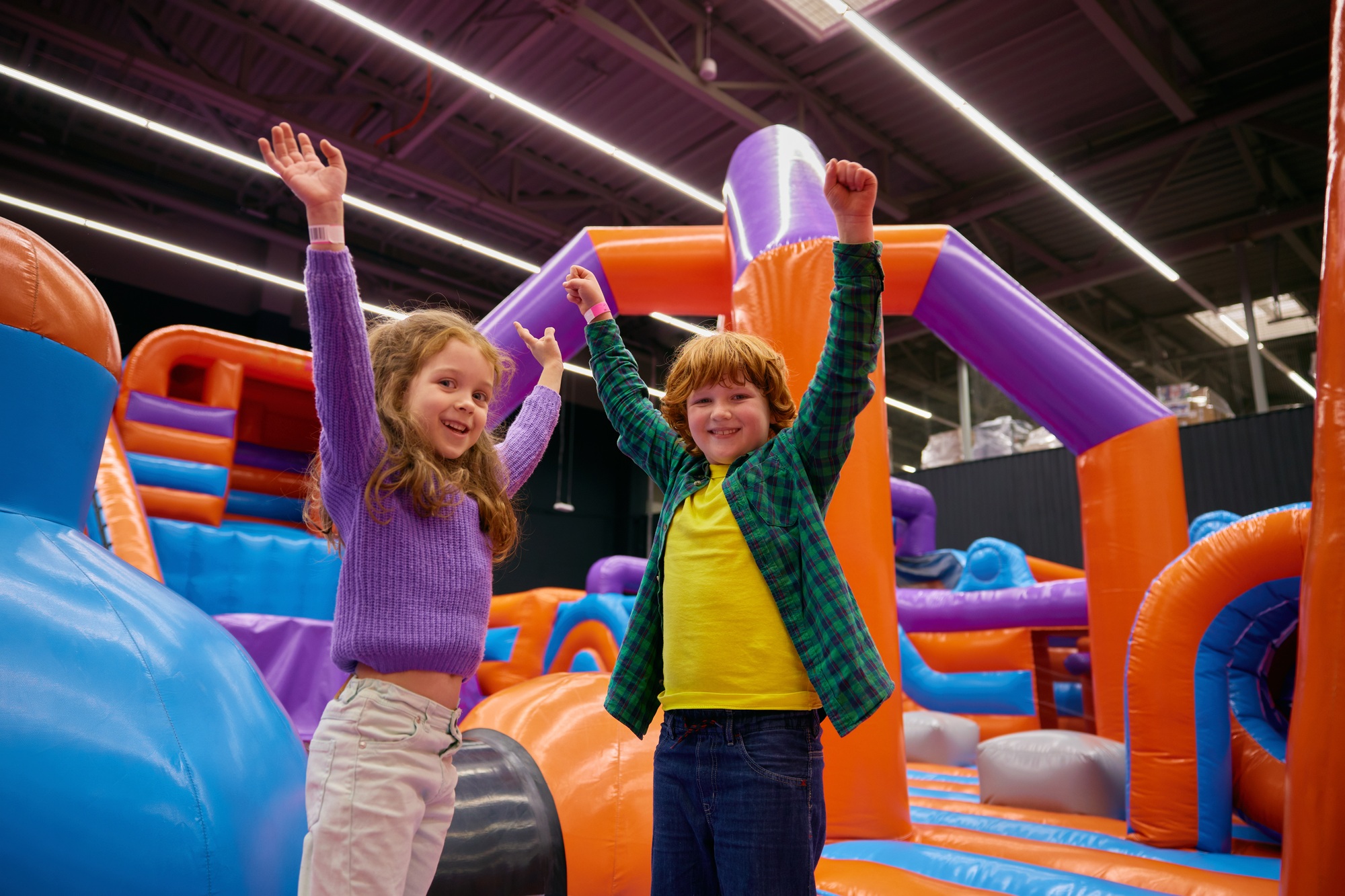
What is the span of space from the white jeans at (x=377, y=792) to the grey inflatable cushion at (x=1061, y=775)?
2.25 meters

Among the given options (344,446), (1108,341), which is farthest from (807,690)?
(1108,341)

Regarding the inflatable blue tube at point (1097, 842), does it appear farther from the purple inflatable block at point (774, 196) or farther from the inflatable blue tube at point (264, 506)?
the inflatable blue tube at point (264, 506)

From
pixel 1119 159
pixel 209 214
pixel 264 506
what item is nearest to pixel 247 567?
pixel 264 506

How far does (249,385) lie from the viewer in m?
4.77

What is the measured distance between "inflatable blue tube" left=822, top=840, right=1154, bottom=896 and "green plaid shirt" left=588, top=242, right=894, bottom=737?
40.2 inches

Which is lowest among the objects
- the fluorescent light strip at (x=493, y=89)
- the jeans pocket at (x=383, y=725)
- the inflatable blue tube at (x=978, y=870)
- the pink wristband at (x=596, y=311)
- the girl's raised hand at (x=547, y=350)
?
the inflatable blue tube at (x=978, y=870)

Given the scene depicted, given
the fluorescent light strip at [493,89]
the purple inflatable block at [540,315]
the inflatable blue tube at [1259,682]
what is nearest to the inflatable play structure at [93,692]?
the purple inflatable block at [540,315]

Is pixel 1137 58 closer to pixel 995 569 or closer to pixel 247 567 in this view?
pixel 995 569

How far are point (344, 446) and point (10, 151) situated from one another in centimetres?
858

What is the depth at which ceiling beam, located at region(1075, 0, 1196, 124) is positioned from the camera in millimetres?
5906

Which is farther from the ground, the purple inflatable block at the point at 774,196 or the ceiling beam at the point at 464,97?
the ceiling beam at the point at 464,97

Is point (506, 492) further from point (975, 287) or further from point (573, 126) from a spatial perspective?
point (573, 126)

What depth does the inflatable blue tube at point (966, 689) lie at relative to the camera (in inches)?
186

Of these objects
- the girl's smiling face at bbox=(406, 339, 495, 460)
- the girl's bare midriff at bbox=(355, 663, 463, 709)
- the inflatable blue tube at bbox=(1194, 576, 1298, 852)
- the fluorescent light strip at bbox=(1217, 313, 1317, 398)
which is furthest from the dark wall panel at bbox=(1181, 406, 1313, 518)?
the girl's bare midriff at bbox=(355, 663, 463, 709)
